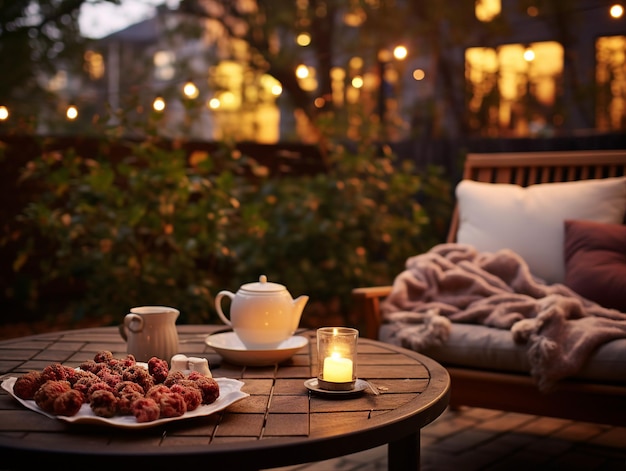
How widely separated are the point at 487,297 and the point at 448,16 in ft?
14.3

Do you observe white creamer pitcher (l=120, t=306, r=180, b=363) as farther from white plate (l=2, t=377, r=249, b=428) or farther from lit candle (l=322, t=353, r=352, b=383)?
lit candle (l=322, t=353, r=352, b=383)

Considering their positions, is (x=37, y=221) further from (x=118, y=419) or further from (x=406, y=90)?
(x=406, y=90)

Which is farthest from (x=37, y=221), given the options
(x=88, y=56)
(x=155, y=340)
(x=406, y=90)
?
(x=406, y=90)

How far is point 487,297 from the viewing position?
8.64ft

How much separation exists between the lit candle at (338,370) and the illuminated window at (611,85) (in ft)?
20.3

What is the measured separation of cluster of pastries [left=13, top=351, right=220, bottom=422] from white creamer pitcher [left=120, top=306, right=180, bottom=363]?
0.61ft

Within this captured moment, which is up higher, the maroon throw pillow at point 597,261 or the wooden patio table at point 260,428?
the maroon throw pillow at point 597,261

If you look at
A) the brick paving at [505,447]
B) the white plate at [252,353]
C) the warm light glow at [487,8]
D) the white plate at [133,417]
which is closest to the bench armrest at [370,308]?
the brick paving at [505,447]

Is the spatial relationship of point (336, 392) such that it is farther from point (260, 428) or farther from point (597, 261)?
point (597, 261)

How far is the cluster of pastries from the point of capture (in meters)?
1.26

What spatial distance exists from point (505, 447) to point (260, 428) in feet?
5.24

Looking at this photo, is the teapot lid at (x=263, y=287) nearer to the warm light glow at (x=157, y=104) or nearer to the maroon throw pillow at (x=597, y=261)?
the maroon throw pillow at (x=597, y=261)

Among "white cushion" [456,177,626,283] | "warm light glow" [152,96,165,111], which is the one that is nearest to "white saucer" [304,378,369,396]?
"white cushion" [456,177,626,283]

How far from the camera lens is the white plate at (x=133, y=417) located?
123 centimetres
